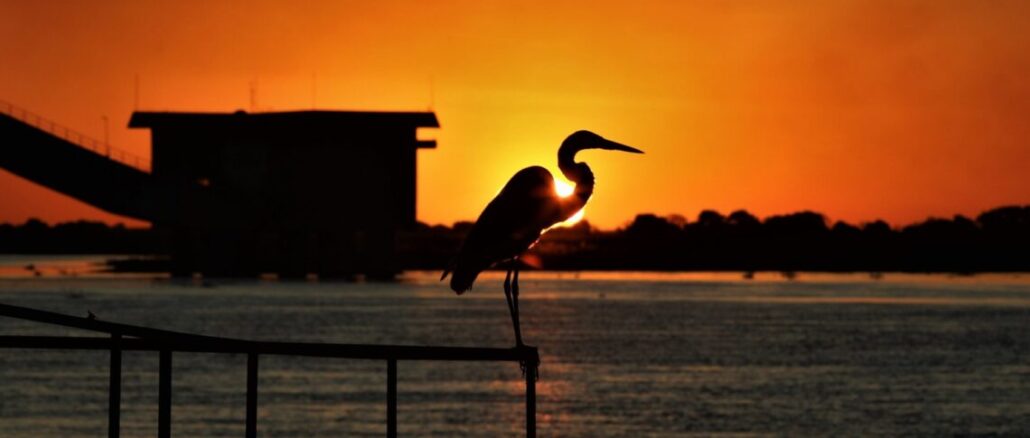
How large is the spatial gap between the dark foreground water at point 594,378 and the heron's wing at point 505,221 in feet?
124

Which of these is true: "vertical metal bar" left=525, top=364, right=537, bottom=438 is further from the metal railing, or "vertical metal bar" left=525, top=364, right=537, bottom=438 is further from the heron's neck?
the heron's neck

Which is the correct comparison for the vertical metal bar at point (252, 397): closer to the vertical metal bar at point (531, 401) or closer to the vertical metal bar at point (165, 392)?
the vertical metal bar at point (165, 392)

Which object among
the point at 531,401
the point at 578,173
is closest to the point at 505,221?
the point at 578,173

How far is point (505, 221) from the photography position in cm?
908

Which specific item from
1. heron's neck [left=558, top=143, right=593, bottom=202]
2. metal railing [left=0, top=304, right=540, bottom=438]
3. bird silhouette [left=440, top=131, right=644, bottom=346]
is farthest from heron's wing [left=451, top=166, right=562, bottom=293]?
metal railing [left=0, top=304, right=540, bottom=438]

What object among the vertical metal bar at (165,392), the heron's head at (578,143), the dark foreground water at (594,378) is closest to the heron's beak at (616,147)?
the heron's head at (578,143)

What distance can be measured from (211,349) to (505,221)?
2576mm

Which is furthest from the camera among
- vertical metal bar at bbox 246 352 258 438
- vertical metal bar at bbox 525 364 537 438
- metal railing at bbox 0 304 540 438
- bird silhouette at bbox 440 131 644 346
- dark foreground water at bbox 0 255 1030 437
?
dark foreground water at bbox 0 255 1030 437

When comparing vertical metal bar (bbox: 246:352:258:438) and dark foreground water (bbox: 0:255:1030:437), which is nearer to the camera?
vertical metal bar (bbox: 246:352:258:438)

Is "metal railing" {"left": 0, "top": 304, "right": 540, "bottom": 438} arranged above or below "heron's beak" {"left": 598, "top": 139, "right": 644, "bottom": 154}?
below

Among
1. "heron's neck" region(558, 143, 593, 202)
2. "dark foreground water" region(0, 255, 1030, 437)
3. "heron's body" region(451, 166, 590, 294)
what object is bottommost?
"dark foreground water" region(0, 255, 1030, 437)

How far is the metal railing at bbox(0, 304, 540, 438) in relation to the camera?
674cm

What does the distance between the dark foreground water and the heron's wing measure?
124 ft

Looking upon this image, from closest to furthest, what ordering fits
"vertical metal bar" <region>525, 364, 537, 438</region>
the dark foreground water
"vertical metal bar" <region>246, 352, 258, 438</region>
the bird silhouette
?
"vertical metal bar" <region>246, 352, 258, 438</region>, "vertical metal bar" <region>525, 364, 537, 438</region>, the bird silhouette, the dark foreground water
